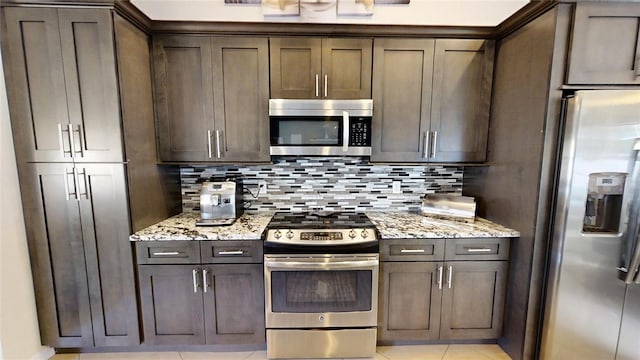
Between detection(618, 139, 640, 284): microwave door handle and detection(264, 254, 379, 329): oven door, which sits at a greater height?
detection(618, 139, 640, 284): microwave door handle

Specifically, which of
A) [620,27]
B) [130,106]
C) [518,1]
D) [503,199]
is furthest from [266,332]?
[518,1]

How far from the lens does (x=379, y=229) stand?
1938 mm

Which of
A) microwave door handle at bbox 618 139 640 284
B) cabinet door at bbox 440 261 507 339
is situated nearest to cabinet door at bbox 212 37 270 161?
cabinet door at bbox 440 261 507 339

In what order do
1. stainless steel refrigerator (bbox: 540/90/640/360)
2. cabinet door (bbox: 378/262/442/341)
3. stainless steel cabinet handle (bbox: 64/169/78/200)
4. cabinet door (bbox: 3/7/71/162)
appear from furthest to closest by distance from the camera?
1. cabinet door (bbox: 378/262/442/341)
2. stainless steel cabinet handle (bbox: 64/169/78/200)
3. cabinet door (bbox: 3/7/71/162)
4. stainless steel refrigerator (bbox: 540/90/640/360)

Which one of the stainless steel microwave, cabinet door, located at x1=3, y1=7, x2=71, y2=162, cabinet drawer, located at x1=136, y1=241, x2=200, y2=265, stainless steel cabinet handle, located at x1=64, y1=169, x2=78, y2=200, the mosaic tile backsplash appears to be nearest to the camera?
cabinet door, located at x1=3, y1=7, x2=71, y2=162

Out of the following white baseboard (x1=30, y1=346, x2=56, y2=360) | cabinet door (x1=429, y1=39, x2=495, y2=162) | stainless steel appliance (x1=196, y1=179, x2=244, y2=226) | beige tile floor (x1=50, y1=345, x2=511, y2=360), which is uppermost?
cabinet door (x1=429, y1=39, x2=495, y2=162)

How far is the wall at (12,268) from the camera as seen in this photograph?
163 centimetres

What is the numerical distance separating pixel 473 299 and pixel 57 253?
9.51ft

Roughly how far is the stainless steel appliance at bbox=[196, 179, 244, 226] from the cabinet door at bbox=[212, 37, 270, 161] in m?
0.22

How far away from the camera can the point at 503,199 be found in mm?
1958

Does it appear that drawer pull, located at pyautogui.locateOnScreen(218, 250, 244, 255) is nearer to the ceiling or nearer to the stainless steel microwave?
the stainless steel microwave

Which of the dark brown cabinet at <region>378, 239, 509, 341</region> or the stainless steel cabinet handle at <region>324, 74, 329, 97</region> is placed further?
the stainless steel cabinet handle at <region>324, 74, 329, 97</region>

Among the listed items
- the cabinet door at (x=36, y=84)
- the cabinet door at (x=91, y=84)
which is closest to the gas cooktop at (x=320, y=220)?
the cabinet door at (x=91, y=84)

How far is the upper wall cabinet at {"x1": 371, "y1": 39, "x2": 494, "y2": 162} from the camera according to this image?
202 centimetres
